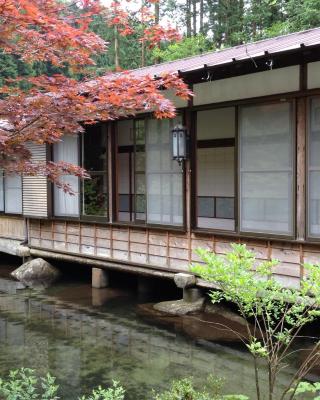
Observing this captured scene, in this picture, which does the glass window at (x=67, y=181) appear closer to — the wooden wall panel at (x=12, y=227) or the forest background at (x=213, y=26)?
the wooden wall panel at (x=12, y=227)

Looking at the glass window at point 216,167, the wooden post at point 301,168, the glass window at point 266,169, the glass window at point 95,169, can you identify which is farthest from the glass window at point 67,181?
the wooden post at point 301,168

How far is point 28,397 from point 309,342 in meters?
4.95

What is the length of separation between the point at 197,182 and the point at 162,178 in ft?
2.27

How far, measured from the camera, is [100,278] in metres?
11.6

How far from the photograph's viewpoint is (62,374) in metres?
6.67

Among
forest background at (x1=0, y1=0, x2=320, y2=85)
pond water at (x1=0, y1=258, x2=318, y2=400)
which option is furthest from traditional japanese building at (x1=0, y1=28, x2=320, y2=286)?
forest background at (x1=0, y1=0, x2=320, y2=85)

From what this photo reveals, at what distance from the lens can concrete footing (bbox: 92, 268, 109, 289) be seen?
11.6 meters

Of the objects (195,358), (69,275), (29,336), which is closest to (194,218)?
(195,358)

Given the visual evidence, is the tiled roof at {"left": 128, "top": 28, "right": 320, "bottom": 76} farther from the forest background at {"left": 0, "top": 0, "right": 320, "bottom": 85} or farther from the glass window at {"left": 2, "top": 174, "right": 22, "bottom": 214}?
the forest background at {"left": 0, "top": 0, "right": 320, "bottom": 85}

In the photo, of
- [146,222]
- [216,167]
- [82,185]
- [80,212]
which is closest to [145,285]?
[146,222]

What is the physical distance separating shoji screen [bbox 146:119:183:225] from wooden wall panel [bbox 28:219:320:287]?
369 mm

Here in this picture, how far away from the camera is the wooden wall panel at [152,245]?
7.67 metres

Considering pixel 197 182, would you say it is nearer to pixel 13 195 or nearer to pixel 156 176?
pixel 156 176

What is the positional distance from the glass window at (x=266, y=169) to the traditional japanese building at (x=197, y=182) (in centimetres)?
2
